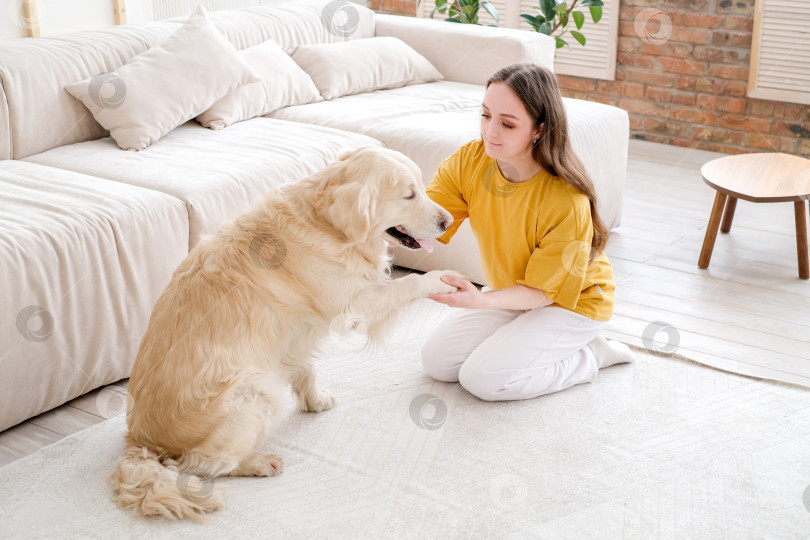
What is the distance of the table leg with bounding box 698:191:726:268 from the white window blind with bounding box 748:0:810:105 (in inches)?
63.2

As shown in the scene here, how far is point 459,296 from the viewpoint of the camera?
2.04 meters

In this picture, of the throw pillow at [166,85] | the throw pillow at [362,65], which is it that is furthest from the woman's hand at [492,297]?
the throw pillow at [362,65]

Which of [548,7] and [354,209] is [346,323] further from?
[548,7]

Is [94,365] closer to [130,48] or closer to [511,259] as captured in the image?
[511,259]

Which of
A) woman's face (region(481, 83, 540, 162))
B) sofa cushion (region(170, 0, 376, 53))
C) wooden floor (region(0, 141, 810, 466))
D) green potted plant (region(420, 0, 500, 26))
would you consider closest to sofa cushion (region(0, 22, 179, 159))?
sofa cushion (region(170, 0, 376, 53))

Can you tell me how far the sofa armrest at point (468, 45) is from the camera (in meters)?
3.91

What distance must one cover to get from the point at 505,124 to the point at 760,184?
157 centimetres

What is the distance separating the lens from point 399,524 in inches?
70.8

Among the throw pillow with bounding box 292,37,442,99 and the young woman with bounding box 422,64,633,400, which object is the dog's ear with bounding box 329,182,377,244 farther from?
the throw pillow with bounding box 292,37,442,99

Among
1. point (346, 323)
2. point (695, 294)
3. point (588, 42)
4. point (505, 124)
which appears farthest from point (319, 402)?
point (588, 42)

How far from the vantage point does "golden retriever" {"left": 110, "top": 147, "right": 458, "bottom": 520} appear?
1.80m

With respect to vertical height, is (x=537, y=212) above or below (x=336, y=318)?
above

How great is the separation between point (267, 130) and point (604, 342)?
1570mm

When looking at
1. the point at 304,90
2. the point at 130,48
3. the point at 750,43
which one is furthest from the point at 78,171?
the point at 750,43
